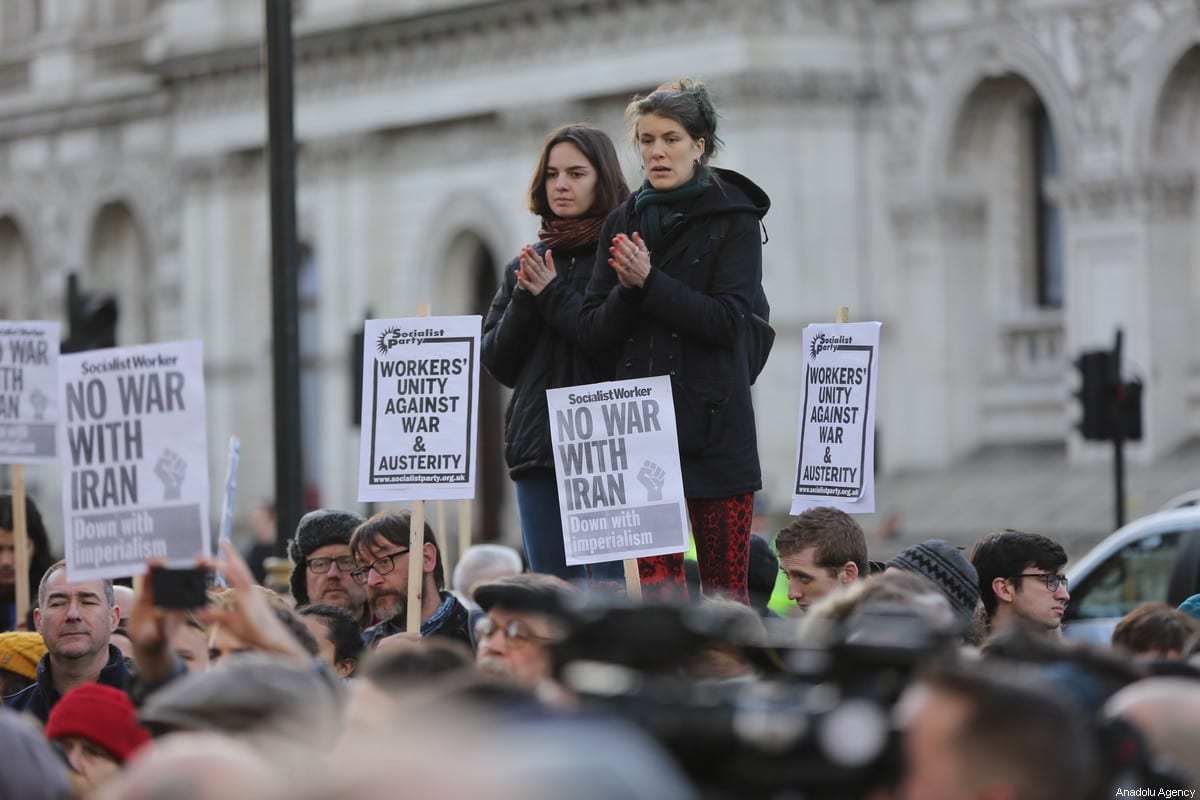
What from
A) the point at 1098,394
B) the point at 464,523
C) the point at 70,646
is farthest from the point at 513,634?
the point at 1098,394

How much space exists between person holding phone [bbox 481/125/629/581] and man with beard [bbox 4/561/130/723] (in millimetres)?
1624

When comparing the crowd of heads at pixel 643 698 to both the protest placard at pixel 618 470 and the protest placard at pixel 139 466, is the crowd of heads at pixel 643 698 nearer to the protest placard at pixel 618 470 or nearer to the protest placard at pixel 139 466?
the protest placard at pixel 139 466

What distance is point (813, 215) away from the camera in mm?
29688

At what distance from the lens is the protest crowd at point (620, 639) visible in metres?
4.43

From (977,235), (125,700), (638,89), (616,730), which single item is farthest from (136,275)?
(616,730)

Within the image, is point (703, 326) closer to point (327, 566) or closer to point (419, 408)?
point (419, 408)

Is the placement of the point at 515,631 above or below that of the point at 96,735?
above

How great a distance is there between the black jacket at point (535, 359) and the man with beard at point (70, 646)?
1.61 meters

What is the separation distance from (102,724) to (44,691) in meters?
2.41

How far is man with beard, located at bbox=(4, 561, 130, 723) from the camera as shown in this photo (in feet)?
29.5

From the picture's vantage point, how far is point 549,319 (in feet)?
30.5

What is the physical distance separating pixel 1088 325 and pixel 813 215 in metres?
3.46

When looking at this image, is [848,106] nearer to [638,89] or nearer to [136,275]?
[638,89]

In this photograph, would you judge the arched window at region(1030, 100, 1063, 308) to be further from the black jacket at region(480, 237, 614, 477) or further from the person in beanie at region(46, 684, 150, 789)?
the person in beanie at region(46, 684, 150, 789)
